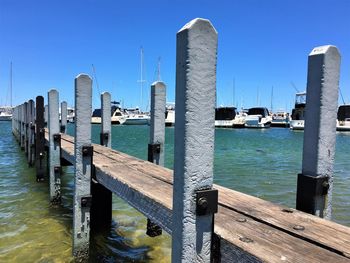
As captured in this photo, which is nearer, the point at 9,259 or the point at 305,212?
the point at 305,212

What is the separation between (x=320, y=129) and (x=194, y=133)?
3.94 ft

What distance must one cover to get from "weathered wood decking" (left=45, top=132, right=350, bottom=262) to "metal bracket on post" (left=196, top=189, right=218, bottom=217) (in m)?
0.20

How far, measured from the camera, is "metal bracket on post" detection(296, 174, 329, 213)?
2.79 m

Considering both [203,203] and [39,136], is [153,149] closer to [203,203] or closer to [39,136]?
[203,203]

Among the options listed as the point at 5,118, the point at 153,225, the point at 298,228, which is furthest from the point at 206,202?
the point at 5,118

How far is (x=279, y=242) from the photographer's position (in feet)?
6.96

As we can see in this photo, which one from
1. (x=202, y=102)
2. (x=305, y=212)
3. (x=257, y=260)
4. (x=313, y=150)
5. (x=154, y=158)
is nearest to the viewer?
(x=257, y=260)

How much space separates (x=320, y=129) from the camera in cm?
267

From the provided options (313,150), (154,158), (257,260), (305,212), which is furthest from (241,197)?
(154,158)

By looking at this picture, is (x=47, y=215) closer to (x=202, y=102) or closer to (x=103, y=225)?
(x=103, y=225)

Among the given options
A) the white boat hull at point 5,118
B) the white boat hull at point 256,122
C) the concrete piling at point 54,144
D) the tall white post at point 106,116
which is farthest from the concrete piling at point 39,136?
the white boat hull at point 5,118

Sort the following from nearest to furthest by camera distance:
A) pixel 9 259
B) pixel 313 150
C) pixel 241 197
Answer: pixel 313 150 → pixel 241 197 → pixel 9 259

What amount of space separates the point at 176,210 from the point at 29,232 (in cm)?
545

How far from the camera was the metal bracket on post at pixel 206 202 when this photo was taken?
2184mm
